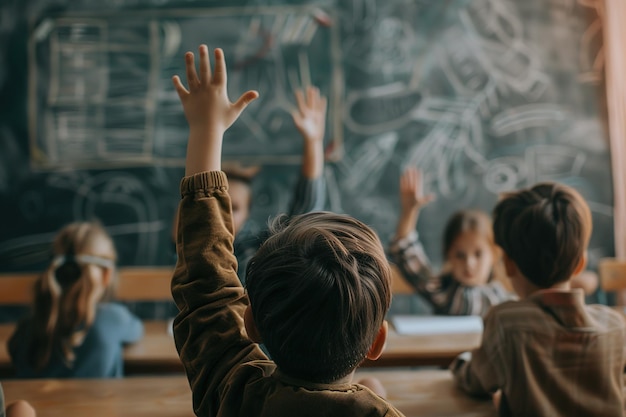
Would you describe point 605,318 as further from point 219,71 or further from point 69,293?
point 69,293

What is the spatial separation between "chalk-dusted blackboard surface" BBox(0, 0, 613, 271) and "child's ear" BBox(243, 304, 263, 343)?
260 cm

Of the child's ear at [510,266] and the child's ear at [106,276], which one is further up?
the child's ear at [510,266]

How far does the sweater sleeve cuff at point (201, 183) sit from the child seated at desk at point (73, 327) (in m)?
1.25

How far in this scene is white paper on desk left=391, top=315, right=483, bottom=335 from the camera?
2.27 meters

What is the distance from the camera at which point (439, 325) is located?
7.69 feet

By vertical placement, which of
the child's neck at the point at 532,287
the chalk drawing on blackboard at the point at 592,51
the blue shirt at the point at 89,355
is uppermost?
the chalk drawing on blackboard at the point at 592,51

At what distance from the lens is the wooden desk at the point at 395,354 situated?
2021mm

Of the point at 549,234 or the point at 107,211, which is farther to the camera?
the point at 107,211

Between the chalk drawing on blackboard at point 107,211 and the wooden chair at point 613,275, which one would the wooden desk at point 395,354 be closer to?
A: the wooden chair at point 613,275

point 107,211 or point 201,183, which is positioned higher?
point 201,183

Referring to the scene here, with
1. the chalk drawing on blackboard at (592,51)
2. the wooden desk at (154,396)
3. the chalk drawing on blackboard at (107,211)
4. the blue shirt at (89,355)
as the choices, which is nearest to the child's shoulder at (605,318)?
the wooden desk at (154,396)

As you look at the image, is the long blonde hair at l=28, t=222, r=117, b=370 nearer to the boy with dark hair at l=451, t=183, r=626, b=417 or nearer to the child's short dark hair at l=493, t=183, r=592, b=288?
the boy with dark hair at l=451, t=183, r=626, b=417

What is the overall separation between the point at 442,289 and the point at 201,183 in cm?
184

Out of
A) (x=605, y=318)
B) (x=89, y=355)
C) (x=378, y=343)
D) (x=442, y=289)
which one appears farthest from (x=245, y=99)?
(x=442, y=289)
